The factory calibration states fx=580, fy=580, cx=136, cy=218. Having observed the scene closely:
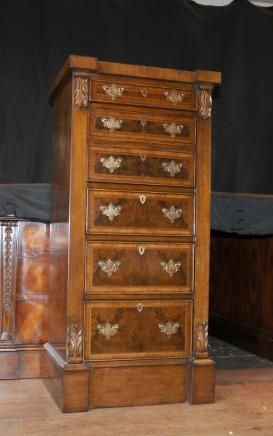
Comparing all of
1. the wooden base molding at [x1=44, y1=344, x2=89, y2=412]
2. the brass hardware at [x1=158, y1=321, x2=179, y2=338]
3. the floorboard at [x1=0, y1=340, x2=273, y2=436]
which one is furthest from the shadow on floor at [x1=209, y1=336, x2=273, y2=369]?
the wooden base molding at [x1=44, y1=344, x2=89, y2=412]

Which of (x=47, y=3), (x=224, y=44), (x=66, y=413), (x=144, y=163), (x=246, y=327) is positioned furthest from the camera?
(x=246, y=327)

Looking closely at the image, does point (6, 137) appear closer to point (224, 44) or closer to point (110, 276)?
point (110, 276)

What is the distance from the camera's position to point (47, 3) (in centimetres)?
319

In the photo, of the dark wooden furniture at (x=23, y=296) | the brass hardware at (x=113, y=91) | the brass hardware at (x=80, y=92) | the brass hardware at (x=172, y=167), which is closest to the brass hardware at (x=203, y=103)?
the brass hardware at (x=172, y=167)

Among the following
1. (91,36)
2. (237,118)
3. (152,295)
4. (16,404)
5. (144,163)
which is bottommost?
(16,404)

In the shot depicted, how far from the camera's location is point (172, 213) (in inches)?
99.6

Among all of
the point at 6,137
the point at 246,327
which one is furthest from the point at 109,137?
the point at 246,327

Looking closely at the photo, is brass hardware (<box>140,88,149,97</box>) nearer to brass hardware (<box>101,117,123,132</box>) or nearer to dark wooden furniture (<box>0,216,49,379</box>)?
brass hardware (<box>101,117,123,132</box>)

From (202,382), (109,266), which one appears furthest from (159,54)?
(202,382)

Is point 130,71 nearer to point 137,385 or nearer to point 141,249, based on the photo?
point 141,249

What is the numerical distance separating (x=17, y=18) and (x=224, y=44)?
1192 mm

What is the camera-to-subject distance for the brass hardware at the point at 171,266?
99.0 inches

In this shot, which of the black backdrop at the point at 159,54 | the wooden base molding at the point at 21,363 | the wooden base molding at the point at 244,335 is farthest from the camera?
the wooden base molding at the point at 244,335

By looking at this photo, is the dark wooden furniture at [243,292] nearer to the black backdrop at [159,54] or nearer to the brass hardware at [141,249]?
the black backdrop at [159,54]
